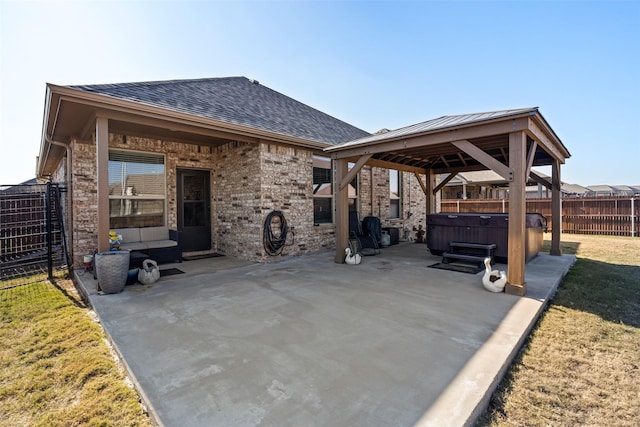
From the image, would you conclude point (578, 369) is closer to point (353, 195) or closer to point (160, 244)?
point (160, 244)

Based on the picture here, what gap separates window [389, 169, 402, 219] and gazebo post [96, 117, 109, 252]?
26.8 feet

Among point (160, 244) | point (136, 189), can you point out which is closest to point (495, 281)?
point (160, 244)

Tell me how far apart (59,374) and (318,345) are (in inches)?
83.3

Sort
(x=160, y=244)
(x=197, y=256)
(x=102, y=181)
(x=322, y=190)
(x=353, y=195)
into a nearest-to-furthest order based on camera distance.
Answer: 1. (x=102, y=181)
2. (x=160, y=244)
3. (x=197, y=256)
4. (x=322, y=190)
5. (x=353, y=195)

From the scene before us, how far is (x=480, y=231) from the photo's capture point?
6.24m

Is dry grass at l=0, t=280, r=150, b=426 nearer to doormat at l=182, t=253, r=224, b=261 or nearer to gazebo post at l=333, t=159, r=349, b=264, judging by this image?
doormat at l=182, t=253, r=224, b=261

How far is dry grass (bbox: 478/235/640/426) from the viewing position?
5.95 feet

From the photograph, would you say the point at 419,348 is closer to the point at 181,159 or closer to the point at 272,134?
the point at 272,134

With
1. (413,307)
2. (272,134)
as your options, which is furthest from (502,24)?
(413,307)

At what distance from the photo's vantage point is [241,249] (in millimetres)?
6836

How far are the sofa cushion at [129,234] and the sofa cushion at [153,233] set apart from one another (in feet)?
0.25

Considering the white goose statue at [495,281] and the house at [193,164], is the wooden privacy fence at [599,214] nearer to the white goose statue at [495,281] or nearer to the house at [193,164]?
the house at [193,164]

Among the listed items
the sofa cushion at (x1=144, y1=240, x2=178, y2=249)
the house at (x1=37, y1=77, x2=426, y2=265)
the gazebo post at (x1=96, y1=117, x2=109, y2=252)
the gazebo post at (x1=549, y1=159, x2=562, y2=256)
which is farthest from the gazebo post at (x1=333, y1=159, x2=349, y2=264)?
the gazebo post at (x1=549, y1=159, x2=562, y2=256)

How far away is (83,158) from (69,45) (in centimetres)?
233
